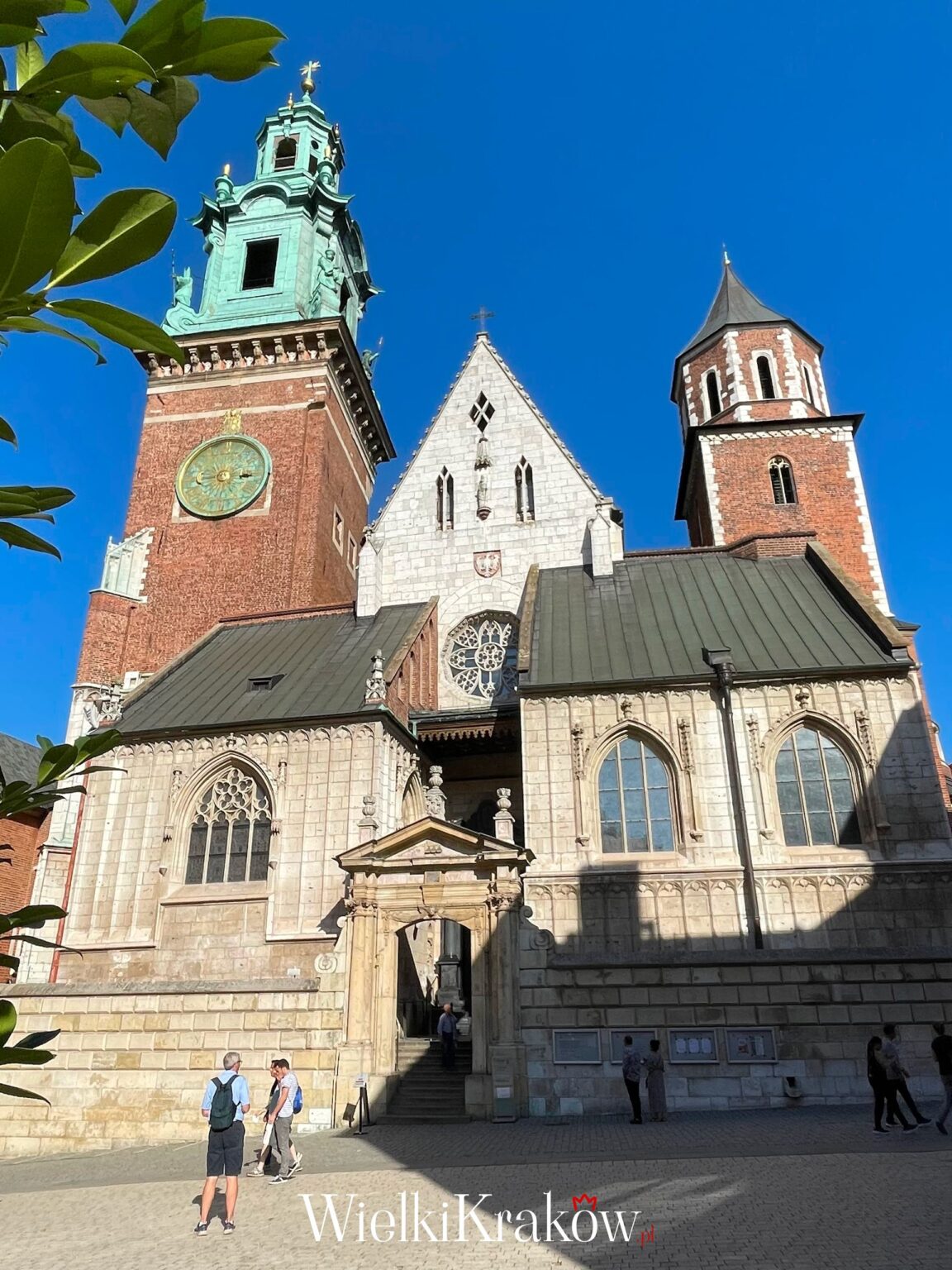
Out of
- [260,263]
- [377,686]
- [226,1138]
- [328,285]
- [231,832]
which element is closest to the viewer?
[226,1138]

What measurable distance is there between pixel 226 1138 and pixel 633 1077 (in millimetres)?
7402

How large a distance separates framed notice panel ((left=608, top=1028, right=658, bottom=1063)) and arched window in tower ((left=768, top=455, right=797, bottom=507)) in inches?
747

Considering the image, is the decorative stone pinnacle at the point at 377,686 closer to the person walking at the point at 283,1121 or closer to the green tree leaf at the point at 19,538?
the person walking at the point at 283,1121

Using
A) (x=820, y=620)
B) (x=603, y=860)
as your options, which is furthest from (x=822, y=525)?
(x=603, y=860)

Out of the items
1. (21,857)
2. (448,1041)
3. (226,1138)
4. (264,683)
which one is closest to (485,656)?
(264,683)

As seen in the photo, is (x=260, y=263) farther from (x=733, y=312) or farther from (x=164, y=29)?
(x=164, y=29)

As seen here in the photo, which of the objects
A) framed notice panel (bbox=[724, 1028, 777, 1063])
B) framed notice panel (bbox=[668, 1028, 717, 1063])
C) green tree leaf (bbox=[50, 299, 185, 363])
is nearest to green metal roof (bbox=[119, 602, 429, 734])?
framed notice panel (bbox=[668, 1028, 717, 1063])

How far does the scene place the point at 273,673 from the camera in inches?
942

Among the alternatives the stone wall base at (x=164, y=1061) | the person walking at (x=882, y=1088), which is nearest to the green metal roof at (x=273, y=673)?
the stone wall base at (x=164, y=1061)

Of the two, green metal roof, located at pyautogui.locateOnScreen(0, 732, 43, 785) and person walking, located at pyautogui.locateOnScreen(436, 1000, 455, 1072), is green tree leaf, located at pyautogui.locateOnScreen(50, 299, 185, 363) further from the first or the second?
green metal roof, located at pyautogui.locateOnScreen(0, 732, 43, 785)

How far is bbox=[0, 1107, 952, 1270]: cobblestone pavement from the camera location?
7.14 meters

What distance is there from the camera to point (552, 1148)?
38.8 ft

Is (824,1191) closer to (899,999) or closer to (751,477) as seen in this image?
(899,999)

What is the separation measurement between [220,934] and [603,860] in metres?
8.37
